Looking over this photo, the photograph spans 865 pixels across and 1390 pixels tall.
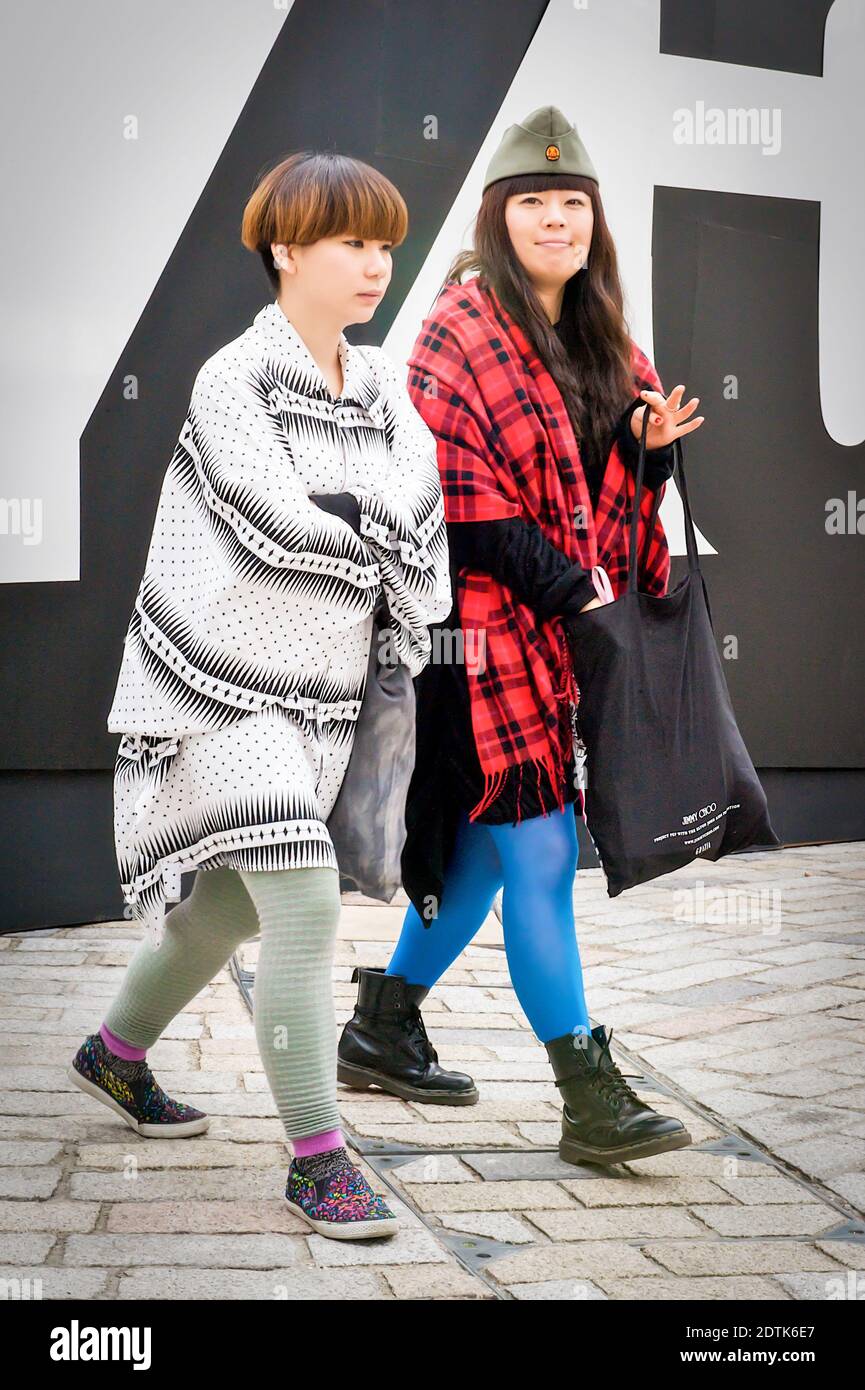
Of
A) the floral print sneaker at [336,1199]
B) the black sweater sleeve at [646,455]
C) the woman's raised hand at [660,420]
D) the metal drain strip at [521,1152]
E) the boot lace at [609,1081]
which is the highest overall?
the woman's raised hand at [660,420]

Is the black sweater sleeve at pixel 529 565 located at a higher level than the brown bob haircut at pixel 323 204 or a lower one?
lower

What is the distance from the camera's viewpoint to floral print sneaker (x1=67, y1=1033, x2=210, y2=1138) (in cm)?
318

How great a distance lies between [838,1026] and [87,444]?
9.33ft

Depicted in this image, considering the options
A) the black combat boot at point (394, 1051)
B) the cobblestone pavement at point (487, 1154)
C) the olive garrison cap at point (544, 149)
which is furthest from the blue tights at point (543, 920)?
the olive garrison cap at point (544, 149)

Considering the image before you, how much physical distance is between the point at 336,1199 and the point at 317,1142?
0.10 meters

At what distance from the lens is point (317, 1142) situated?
Answer: 2.74 meters

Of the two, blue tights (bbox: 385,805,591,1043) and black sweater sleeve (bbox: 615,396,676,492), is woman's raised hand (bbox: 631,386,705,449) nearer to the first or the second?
black sweater sleeve (bbox: 615,396,676,492)

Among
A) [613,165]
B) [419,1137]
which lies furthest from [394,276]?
[419,1137]

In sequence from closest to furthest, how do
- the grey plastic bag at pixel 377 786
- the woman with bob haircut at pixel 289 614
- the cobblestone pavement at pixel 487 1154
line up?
the cobblestone pavement at pixel 487 1154 → the woman with bob haircut at pixel 289 614 → the grey plastic bag at pixel 377 786

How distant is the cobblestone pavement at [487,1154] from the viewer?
2.56m

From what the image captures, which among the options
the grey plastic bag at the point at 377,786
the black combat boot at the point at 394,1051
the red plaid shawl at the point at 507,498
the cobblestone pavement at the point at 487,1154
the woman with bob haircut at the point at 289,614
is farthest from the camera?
the black combat boot at the point at 394,1051

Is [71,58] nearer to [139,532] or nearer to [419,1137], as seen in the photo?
[139,532]

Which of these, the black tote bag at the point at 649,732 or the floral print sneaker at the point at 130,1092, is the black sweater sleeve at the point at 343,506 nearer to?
the black tote bag at the point at 649,732

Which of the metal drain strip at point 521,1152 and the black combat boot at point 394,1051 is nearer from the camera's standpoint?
the metal drain strip at point 521,1152
